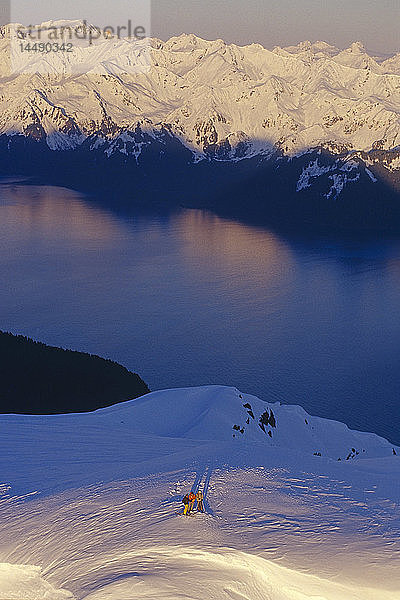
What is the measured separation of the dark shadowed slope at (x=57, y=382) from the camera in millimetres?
42156

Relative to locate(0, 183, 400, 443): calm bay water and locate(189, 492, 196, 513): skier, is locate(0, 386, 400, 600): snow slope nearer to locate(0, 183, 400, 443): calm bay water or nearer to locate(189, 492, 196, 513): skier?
locate(189, 492, 196, 513): skier

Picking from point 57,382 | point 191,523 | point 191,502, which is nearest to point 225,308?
point 57,382

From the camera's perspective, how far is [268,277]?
10088cm

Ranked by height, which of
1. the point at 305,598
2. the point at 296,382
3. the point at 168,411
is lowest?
the point at 296,382

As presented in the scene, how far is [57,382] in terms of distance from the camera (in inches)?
1847

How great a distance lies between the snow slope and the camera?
1109 centimetres

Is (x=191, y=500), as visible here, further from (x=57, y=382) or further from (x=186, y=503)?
(x=57, y=382)

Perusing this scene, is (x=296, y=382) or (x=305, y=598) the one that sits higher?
(x=305, y=598)

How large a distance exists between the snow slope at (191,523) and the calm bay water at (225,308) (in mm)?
31569

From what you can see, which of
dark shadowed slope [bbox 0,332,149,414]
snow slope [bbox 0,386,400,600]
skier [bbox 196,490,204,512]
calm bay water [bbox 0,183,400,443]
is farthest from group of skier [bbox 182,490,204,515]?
calm bay water [bbox 0,183,400,443]

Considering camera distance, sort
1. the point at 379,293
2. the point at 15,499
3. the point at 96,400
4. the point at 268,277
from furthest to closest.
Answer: the point at 268,277, the point at 379,293, the point at 96,400, the point at 15,499

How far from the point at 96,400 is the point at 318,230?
128529mm

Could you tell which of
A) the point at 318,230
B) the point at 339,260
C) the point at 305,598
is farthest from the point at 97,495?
the point at 318,230

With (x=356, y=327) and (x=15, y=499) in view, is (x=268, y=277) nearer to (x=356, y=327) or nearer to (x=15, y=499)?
(x=356, y=327)
